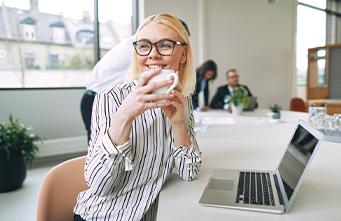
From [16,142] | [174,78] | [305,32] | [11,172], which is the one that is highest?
[305,32]

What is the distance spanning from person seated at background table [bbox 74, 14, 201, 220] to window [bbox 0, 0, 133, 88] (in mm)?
3468

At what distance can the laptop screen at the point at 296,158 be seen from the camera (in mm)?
726

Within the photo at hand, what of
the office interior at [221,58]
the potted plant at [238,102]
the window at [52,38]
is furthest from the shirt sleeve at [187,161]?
the window at [52,38]

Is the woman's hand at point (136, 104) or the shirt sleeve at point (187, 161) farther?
the shirt sleeve at point (187, 161)

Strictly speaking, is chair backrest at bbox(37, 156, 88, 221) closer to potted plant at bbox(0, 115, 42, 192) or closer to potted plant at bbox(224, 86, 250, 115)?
potted plant at bbox(0, 115, 42, 192)

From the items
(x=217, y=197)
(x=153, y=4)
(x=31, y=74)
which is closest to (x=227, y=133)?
(x=217, y=197)

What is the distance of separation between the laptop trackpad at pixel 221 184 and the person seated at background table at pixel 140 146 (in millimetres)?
88

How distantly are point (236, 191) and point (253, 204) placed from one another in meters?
0.10

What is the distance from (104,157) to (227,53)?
5.84m

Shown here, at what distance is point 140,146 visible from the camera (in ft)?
3.17

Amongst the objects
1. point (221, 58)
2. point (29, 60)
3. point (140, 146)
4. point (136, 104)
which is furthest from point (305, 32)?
point (136, 104)

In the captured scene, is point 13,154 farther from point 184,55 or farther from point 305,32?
point 305,32

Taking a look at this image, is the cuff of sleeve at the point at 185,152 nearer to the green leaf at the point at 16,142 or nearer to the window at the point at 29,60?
the green leaf at the point at 16,142

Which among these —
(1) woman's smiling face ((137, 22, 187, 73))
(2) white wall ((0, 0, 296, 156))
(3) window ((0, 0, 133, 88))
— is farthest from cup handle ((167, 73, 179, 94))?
(3) window ((0, 0, 133, 88))
